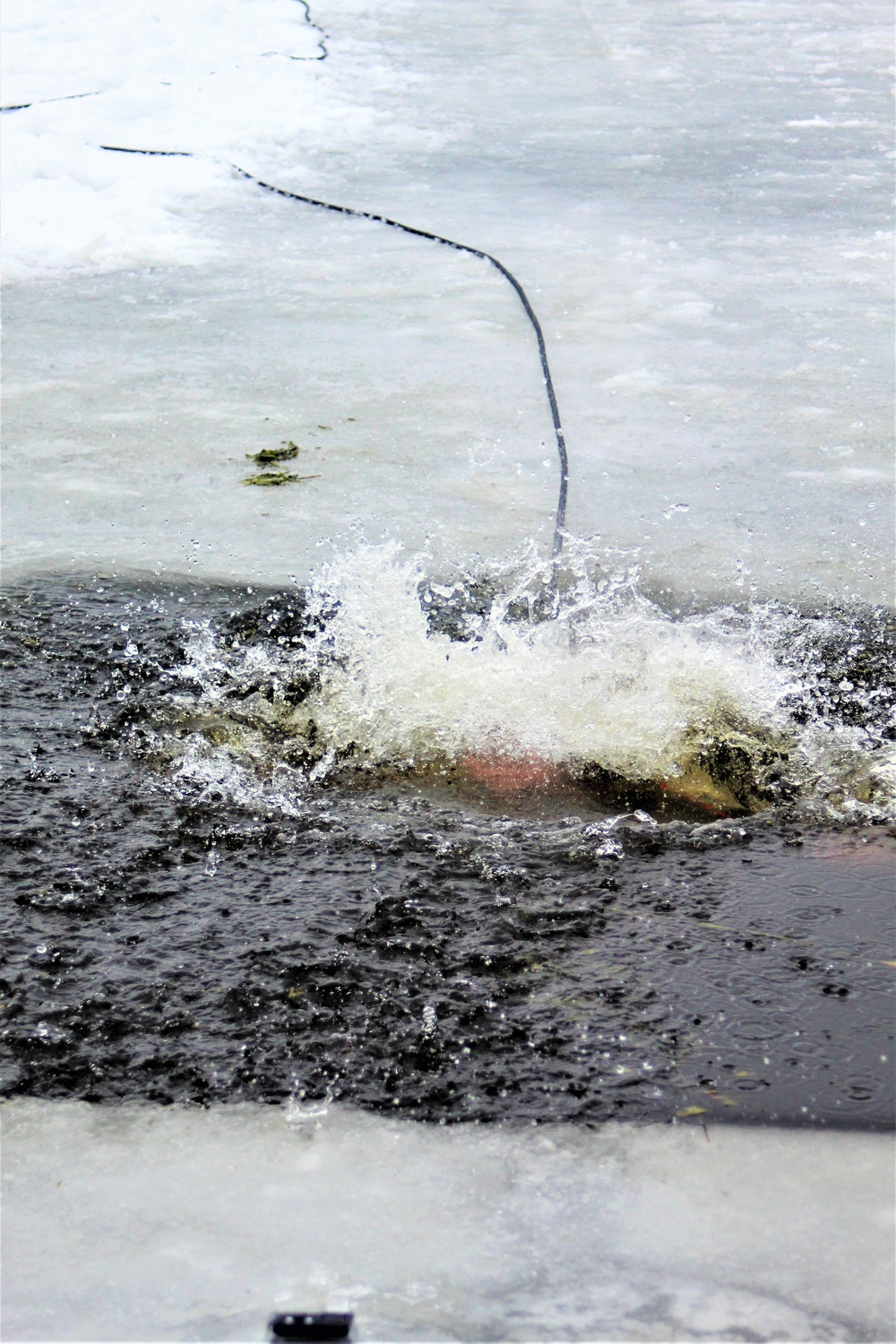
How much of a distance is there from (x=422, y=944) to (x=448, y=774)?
741 mm

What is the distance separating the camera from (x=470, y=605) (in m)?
3.58

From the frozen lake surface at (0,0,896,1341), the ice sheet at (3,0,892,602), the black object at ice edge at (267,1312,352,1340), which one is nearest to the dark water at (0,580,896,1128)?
the frozen lake surface at (0,0,896,1341)

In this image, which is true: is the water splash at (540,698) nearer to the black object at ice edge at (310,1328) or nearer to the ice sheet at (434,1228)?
the ice sheet at (434,1228)

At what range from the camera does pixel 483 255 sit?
6.29 meters

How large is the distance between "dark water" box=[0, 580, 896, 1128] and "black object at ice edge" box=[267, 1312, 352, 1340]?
1.31ft

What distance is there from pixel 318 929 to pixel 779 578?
1.91 metres

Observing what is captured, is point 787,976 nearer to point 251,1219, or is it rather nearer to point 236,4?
point 251,1219

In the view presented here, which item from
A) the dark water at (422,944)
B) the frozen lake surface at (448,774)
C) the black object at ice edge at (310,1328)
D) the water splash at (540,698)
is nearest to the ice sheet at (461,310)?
the frozen lake surface at (448,774)

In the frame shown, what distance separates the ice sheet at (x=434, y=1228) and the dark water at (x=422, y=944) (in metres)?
0.07

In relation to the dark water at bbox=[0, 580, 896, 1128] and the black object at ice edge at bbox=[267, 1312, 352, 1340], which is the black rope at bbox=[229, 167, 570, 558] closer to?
the dark water at bbox=[0, 580, 896, 1128]

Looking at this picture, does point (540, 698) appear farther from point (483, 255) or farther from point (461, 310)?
point (483, 255)

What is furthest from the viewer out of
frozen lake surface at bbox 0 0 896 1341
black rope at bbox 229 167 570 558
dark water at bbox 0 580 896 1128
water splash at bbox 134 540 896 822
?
black rope at bbox 229 167 570 558

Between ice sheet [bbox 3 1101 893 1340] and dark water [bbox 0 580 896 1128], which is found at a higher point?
ice sheet [bbox 3 1101 893 1340]

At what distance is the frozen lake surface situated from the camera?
5.62 feet
